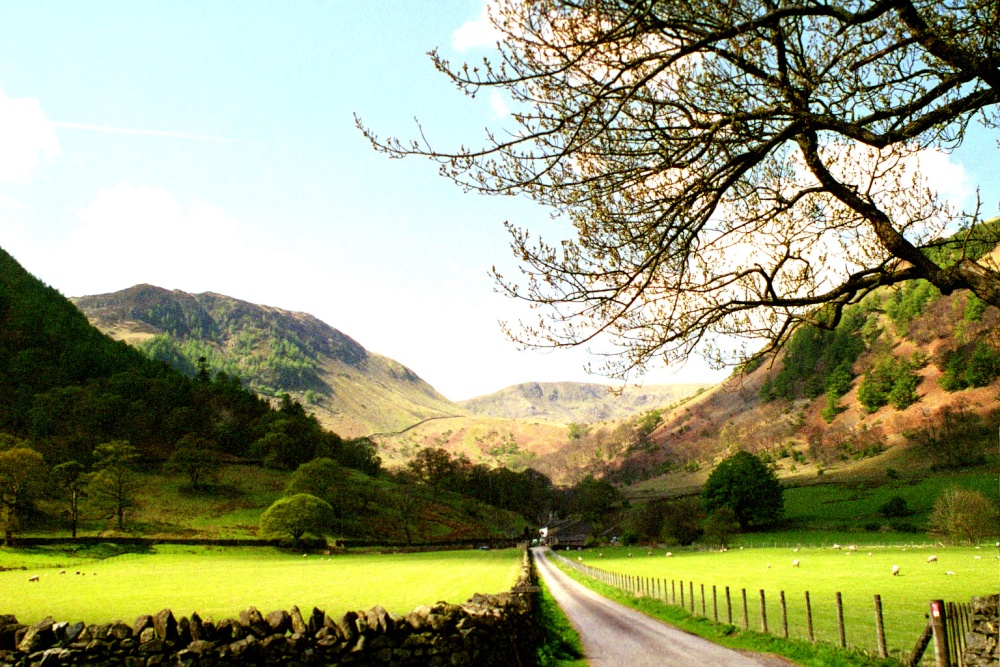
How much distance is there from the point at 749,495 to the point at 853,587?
90224 mm

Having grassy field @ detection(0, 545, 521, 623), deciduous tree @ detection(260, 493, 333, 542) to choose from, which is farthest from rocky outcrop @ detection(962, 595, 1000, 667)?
deciduous tree @ detection(260, 493, 333, 542)

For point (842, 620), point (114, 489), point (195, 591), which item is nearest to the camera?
point (842, 620)

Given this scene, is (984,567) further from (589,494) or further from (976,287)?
(589,494)

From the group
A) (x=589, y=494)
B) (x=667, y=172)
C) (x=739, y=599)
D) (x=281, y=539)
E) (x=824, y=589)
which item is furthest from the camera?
(x=589, y=494)

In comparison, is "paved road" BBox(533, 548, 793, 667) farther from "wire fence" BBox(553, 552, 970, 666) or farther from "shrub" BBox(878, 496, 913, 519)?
"shrub" BBox(878, 496, 913, 519)

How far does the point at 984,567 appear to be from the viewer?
41875 mm

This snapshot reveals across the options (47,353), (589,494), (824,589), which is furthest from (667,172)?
(47,353)

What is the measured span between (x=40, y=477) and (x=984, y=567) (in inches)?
3873

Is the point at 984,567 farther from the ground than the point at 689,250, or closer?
closer

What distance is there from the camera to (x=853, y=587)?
118 ft

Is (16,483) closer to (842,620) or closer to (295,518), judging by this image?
(295,518)

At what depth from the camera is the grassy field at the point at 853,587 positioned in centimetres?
2098

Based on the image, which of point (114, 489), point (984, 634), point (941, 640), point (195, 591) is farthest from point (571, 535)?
point (984, 634)

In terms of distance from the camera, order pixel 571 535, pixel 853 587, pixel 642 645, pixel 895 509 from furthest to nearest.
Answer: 1. pixel 571 535
2. pixel 895 509
3. pixel 853 587
4. pixel 642 645
